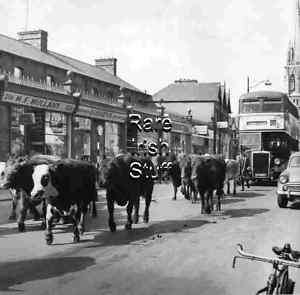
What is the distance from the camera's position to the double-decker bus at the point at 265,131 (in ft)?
88.0

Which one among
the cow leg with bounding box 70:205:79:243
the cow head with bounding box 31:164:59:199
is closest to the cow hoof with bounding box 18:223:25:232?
the cow leg with bounding box 70:205:79:243

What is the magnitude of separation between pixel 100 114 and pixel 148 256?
2109 cm

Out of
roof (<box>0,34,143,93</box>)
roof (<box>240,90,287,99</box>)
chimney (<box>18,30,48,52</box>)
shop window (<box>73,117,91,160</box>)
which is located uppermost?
chimney (<box>18,30,48,52</box>)

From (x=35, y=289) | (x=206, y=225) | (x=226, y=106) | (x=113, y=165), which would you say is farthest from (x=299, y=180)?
(x=226, y=106)

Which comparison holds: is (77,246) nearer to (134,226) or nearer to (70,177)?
(70,177)

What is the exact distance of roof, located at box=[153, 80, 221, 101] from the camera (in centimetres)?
6631

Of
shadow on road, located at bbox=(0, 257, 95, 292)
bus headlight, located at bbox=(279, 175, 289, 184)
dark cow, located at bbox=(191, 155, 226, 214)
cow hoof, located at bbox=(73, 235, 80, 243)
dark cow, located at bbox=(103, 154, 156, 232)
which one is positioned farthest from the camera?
bus headlight, located at bbox=(279, 175, 289, 184)

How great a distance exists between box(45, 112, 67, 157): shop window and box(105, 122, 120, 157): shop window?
4.39 m

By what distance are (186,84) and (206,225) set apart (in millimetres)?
58351

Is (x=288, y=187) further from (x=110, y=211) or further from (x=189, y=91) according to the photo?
(x=189, y=91)

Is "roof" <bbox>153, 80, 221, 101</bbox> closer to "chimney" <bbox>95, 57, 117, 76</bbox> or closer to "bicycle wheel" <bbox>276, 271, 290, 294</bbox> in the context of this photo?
"chimney" <bbox>95, 57, 117, 76</bbox>

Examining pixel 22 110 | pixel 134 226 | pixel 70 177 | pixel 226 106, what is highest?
pixel 226 106

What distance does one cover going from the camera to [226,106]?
75.8 m

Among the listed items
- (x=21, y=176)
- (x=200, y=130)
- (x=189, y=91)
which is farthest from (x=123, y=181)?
(x=189, y=91)
